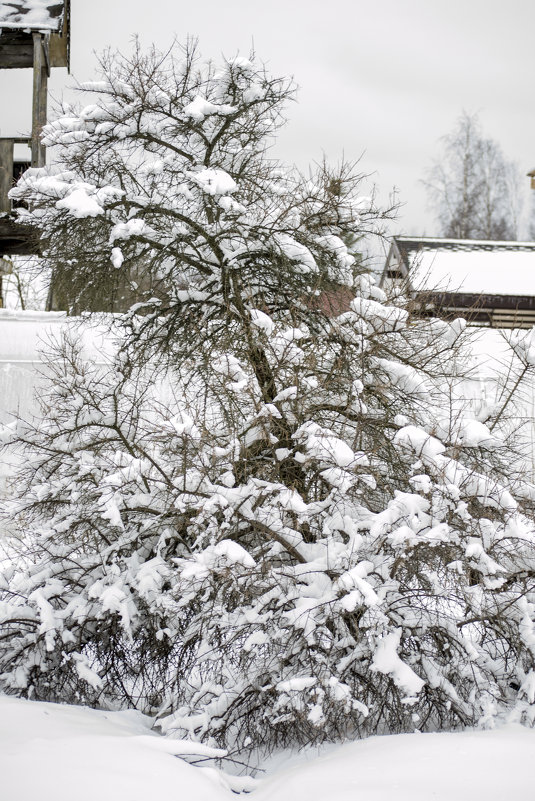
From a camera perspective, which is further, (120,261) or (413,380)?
(120,261)

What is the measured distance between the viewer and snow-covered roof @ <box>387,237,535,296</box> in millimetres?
17344

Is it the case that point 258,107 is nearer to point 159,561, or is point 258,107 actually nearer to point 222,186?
point 222,186

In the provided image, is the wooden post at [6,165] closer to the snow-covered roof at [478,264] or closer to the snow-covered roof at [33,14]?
the snow-covered roof at [33,14]

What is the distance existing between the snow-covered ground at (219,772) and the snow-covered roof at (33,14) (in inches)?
375

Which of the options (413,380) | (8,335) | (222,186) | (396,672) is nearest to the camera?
(396,672)

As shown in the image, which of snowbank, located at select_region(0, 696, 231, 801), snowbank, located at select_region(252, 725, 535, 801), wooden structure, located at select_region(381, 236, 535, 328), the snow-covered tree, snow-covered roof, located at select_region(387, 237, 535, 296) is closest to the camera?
snowbank, located at select_region(0, 696, 231, 801)

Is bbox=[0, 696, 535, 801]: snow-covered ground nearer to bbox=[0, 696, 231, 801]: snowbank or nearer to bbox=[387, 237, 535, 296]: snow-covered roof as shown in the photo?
bbox=[0, 696, 231, 801]: snowbank

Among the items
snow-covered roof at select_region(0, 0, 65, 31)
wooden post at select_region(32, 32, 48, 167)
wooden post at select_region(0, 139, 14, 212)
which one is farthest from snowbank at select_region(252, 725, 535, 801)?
snow-covered roof at select_region(0, 0, 65, 31)

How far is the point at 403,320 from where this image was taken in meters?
6.59

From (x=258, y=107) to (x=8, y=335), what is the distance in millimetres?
6118

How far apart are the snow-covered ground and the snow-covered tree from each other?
1.63 feet

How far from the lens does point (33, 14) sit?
11695mm

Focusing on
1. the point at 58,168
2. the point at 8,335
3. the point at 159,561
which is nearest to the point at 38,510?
the point at 159,561

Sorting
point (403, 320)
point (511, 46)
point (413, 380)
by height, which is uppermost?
point (511, 46)
